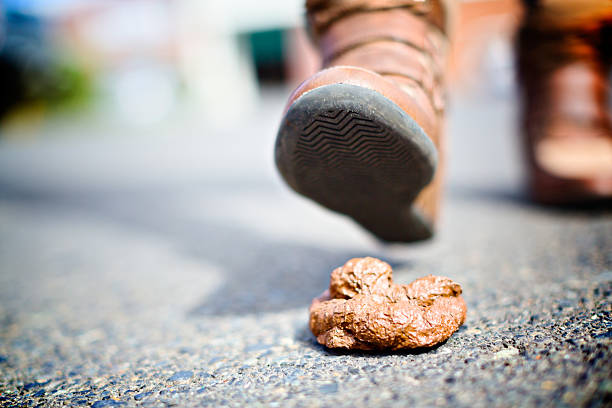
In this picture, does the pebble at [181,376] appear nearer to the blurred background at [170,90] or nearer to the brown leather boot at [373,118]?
the brown leather boot at [373,118]

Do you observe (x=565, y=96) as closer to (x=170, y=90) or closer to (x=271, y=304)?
(x=271, y=304)

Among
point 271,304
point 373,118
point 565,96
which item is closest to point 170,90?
point 565,96

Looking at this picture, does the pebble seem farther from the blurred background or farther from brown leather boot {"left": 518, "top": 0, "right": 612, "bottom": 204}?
the blurred background

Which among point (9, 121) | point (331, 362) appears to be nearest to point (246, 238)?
point (331, 362)

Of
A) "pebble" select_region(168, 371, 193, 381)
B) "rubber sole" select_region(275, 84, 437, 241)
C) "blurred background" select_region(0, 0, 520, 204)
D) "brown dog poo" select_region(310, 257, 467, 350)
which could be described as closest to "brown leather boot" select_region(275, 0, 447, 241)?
"rubber sole" select_region(275, 84, 437, 241)

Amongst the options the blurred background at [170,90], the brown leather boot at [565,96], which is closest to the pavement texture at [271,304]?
the brown leather boot at [565,96]

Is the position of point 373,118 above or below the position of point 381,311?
above
